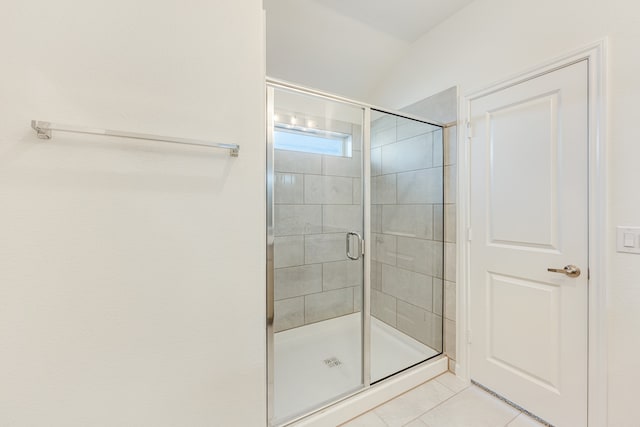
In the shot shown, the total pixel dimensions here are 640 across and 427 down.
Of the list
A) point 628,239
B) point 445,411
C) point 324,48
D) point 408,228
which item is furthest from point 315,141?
point 445,411

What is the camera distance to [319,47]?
216cm

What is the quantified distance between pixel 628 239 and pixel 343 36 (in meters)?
2.28

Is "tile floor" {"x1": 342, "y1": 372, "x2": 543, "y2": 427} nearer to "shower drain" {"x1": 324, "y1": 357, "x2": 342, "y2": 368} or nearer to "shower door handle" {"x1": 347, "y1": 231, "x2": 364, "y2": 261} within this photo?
"shower drain" {"x1": 324, "y1": 357, "x2": 342, "y2": 368}

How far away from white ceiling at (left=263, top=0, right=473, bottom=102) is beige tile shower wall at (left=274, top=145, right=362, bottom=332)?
86 cm

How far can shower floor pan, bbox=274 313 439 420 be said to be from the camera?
1.56 metres

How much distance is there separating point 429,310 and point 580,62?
186 centimetres

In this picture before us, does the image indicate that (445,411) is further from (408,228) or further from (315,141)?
(315,141)

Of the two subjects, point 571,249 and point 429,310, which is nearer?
point 571,249

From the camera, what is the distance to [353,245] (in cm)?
189
